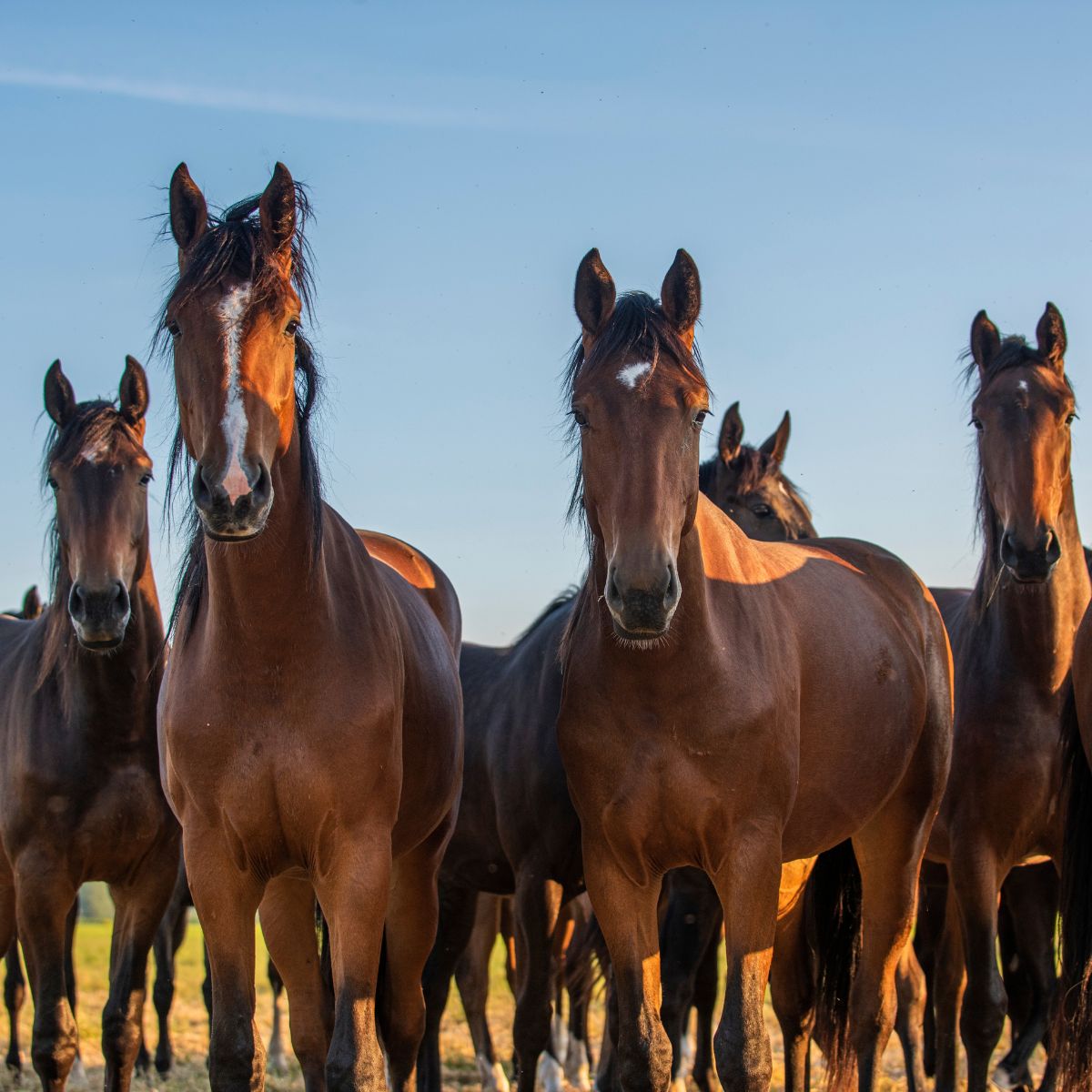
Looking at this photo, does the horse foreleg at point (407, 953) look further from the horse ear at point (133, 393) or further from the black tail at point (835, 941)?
the horse ear at point (133, 393)

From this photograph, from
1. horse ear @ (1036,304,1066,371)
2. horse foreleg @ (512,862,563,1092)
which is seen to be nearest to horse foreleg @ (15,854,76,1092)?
horse foreleg @ (512,862,563,1092)

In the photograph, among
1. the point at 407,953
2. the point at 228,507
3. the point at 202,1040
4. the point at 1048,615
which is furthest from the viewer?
the point at 202,1040

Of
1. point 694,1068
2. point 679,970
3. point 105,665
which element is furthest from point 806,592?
point 694,1068

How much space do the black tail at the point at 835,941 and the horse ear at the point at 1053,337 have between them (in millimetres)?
2671

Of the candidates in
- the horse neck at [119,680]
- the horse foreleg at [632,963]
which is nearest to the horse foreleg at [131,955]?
the horse neck at [119,680]

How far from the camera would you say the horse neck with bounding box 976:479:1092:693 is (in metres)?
7.02

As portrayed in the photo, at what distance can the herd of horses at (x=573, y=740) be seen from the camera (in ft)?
15.1

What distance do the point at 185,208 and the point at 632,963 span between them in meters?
2.99

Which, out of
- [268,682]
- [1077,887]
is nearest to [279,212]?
[268,682]

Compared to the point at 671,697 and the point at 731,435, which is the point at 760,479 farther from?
the point at 671,697

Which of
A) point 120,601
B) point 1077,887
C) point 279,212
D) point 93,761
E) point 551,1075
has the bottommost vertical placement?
point 551,1075

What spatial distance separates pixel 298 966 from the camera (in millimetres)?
5773

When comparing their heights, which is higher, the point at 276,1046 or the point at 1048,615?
the point at 1048,615

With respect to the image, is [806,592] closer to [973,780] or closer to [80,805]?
[973,780]
